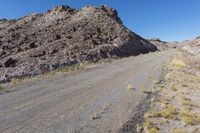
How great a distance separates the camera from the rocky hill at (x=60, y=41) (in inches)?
1757

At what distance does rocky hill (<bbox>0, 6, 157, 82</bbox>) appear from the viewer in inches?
1757

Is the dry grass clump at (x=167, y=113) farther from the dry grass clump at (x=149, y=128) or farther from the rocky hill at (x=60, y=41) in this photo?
the rocky hill at (x=60, y=41)

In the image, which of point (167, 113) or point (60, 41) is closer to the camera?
point (167, 113)

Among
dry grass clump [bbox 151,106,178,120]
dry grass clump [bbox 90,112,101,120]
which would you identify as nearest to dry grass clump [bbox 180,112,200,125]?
dry grass clump [bbox 151,106,178,120]

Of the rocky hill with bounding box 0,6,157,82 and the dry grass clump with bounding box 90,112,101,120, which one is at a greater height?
the rocky hill with bounding box 0,6,157,82

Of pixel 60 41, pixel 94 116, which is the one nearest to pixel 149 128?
pixel 94 116

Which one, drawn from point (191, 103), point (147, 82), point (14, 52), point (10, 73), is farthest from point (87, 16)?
point (191, 103)

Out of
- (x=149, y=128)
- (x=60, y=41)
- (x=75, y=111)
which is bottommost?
(x=149, y=128)

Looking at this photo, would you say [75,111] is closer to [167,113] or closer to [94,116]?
[94,116]

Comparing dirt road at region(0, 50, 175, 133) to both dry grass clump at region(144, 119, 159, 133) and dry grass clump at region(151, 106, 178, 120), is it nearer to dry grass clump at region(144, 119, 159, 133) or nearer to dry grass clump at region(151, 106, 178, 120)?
dry grass clump at region(144, 119, 159, 133)

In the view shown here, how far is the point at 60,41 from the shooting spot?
59.7 m

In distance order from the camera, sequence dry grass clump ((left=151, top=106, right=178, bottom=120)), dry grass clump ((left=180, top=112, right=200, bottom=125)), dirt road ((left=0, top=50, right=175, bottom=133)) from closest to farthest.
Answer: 1. dirt road ((left=0, top=50, right=175, bottom=133))
2. dry grass clump ((left=180, top=112, right=200, bottom=125))
3. dry grass clump ((left=151, top=106, right=178, bottom=120))

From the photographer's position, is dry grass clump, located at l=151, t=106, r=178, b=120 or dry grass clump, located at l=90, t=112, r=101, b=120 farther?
dry grass clump, located at l=151, t=106, r=178, b=120

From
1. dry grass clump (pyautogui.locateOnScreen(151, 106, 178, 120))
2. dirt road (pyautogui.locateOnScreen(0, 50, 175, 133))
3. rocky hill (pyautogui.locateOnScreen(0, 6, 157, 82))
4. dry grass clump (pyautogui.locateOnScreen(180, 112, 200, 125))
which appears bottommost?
dry grass clump (pyautogui.locateOnScreen(180, 112, 200, 125))
